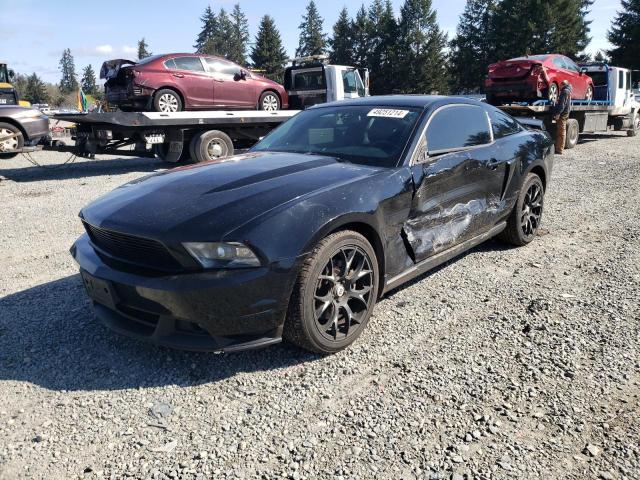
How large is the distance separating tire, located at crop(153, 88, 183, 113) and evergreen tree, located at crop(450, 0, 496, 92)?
1908 inches

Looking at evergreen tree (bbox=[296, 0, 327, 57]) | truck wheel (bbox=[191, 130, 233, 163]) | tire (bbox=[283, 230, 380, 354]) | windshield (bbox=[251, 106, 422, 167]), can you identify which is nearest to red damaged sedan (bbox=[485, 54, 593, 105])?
truck wheel (bbox=[191, 130, 233, 163])

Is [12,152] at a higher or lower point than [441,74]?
lower

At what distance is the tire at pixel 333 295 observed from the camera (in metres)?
2.87

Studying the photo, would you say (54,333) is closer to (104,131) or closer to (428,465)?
(428,465)

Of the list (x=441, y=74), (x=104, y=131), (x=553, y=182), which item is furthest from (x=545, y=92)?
(x=441, y=74)

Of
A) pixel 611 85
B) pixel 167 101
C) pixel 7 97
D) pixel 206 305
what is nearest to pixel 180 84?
pixel 167 101

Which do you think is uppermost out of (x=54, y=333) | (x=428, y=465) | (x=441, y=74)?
(x=441, y=74)

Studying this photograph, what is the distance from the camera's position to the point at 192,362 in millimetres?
3076

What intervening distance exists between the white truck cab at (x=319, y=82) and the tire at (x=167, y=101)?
3908 mm

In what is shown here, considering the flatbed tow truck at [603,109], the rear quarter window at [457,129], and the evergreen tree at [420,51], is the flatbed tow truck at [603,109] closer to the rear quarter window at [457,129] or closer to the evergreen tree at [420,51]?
the rear quarter window at [457,129]

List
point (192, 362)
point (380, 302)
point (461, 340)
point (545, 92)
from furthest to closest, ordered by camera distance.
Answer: point (545, 92) → point (380, 302) → point (461, 340) → point (192, 362)

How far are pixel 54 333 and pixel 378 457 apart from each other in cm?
238

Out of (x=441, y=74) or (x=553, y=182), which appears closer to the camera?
(x=553, y=182)

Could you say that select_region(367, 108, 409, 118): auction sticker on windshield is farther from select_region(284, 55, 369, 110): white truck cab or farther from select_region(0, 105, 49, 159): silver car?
select_region(284, 55, 369, 110): white truck cab
